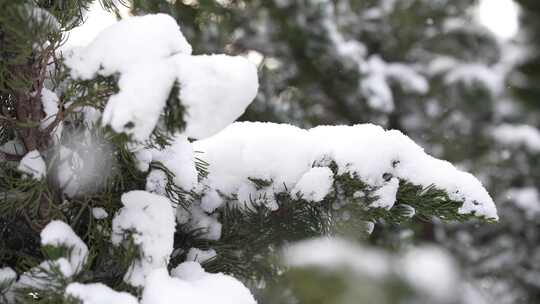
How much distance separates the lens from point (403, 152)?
118 centimetres

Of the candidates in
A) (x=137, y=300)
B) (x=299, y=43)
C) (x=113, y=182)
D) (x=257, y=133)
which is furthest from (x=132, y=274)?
(x=299, y=43)

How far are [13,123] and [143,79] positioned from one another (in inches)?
13.8

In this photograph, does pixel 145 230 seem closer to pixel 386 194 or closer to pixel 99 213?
pixel 99 213

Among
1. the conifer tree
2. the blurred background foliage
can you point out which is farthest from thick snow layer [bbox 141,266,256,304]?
→ the blurred background foliage

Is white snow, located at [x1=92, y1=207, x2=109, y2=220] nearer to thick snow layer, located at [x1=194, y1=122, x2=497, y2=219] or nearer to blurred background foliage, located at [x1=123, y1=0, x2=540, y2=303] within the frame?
thick snow layer, located at [x1=194, y1=122, x2=497, y2=219]

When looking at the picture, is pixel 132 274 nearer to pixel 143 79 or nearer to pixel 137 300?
pixel 137 300

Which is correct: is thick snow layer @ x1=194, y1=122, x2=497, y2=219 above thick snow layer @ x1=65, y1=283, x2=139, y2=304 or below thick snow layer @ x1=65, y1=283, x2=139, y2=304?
above

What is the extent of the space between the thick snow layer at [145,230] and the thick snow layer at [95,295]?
0.07m

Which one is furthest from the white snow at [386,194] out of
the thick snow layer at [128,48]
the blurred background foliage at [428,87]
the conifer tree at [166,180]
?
the blurred background foliage at [428,87]

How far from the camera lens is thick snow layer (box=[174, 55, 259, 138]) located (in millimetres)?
798

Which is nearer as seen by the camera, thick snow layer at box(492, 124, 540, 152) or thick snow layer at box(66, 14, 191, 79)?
thick snow layer at box(66, 14, 191, 79)

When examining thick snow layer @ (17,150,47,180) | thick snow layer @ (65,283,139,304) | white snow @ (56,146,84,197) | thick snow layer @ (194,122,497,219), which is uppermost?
thick snow layer @ (194,122,497,219)

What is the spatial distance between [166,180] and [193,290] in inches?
8.9

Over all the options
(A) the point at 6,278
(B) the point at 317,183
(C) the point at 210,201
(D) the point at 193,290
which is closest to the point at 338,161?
(B) the point at 317,183
